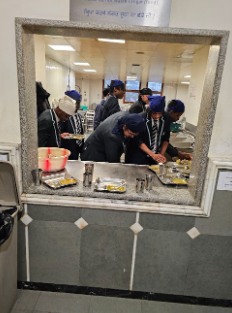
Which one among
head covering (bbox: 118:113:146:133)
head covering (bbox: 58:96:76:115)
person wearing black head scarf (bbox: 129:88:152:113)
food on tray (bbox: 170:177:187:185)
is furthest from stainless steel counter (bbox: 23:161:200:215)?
person wearing black head scarf (bbox: 129:88:152:113)

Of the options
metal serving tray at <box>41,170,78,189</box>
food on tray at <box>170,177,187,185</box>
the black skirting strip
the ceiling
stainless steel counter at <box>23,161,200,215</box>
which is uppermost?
the ceiling

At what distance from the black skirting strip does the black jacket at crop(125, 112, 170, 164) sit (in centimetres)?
121

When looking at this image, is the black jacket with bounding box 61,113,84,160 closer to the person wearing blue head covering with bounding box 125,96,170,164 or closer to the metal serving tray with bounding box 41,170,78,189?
the person wearing blue head covering with bounding box 125,96,170,164

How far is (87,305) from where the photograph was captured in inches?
66.4

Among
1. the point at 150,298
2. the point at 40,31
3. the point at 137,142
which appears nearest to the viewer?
the point at 40,31

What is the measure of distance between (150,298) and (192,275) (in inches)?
13.8

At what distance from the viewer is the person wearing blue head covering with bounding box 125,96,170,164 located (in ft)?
7.88

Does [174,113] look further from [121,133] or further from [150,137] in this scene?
[121,133]

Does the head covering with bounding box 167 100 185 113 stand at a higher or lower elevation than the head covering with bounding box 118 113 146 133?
higher

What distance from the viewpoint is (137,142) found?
2.43m

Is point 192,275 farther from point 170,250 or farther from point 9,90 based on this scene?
point 9,90

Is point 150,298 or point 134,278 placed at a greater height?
point 134,278

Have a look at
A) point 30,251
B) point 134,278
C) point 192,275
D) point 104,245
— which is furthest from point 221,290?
point 30,251

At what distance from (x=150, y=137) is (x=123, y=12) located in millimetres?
1369
